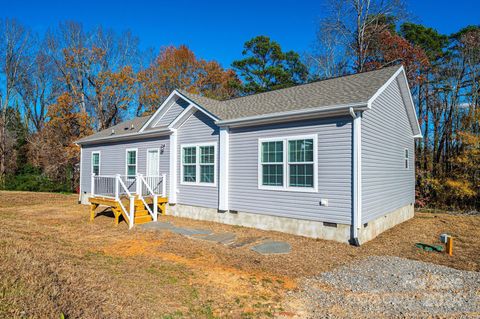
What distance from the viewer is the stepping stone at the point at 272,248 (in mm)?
6793

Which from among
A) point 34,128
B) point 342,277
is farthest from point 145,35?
point 342,277

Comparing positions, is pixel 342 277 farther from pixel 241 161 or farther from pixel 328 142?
pixel 241 161

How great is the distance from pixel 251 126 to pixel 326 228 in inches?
156

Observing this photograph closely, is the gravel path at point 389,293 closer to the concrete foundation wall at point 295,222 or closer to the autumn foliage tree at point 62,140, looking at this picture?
the concrete foundation wall at point 295,222

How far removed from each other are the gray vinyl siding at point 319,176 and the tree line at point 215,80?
36.9ft

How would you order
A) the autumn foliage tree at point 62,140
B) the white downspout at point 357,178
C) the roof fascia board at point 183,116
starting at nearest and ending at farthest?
1. the white downspout at point 357,178
2. the roof fascia board at point 183,116
3. the autumn foliage tree at point 62,140

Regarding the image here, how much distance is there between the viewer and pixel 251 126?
9578 mm

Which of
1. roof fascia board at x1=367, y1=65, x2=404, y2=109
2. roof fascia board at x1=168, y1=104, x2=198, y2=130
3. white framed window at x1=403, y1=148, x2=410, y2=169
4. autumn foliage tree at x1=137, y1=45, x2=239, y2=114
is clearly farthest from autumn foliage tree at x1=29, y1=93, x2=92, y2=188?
white framed window at x1=403, y1=148, x2=410, y2=169

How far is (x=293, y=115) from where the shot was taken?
8320 mm

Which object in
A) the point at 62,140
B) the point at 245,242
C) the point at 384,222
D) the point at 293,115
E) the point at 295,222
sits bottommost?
the point at 245,242

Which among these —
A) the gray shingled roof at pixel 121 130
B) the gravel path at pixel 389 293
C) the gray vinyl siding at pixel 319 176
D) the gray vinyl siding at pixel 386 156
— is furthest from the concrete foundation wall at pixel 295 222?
the gray shingled roof at pixel 121 130

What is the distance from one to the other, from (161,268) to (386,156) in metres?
7.78

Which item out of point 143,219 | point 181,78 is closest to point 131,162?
point 143,219

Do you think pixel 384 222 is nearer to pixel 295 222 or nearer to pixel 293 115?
pixel 295 222
